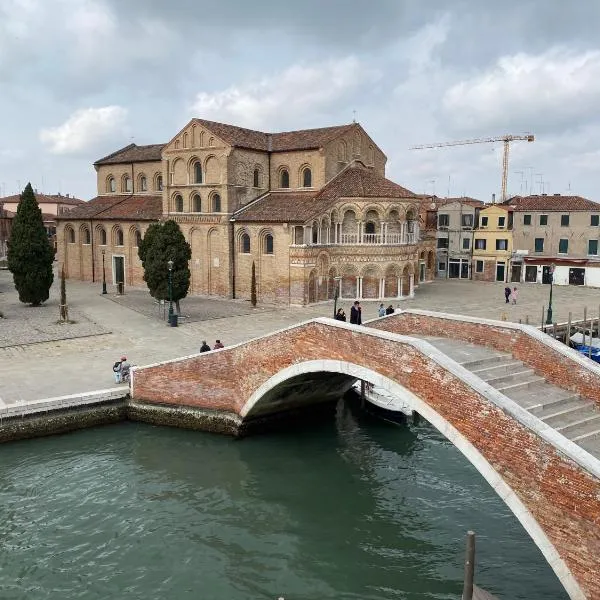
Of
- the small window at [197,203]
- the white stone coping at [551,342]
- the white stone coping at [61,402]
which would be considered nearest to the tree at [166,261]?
the small window at [197,203]

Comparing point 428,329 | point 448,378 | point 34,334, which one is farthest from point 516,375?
point 34,334

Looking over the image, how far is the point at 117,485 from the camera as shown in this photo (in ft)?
44.8

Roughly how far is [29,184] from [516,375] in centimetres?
2660

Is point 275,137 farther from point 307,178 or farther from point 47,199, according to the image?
point 47,199

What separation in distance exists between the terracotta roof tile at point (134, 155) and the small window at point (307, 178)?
447 inches

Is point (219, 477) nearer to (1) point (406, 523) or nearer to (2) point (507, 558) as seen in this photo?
(1) point (406, 523)

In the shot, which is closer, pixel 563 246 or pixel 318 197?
pixel 318 197

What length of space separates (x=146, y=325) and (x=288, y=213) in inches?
398

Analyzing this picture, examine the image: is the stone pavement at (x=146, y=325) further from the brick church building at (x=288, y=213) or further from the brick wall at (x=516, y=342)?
the brick wall at (x=516, y=342)

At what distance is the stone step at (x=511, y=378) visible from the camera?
11.3m

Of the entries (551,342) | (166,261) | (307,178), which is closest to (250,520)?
(551,342)

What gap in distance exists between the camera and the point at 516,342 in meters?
12.3

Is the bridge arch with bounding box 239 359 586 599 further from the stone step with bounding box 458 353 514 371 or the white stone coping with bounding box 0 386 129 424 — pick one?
the white stone coping with bounding box 0 386 129 424

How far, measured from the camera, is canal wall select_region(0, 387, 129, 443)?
15383 millimetres
